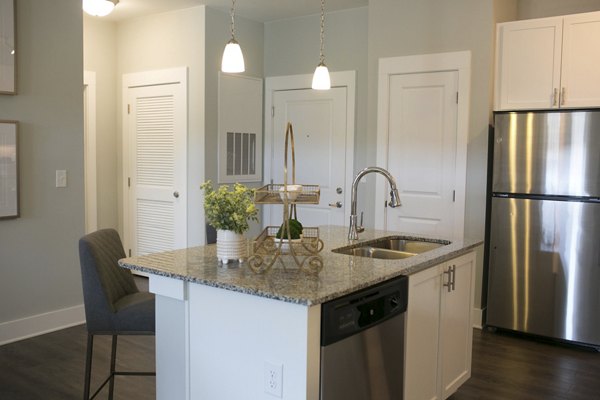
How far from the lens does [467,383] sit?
3.39m

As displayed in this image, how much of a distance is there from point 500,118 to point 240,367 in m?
3.05

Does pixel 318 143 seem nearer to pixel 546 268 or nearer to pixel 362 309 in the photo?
pixel 546 268

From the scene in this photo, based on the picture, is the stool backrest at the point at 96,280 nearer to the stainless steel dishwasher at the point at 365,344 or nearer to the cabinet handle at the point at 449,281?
the stainless steel dishwasher at the point at 365,344

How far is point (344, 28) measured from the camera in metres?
5.38

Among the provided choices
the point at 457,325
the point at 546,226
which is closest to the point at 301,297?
the point at 457,325

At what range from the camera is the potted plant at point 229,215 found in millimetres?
2303

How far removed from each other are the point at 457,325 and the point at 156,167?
12.4 ft

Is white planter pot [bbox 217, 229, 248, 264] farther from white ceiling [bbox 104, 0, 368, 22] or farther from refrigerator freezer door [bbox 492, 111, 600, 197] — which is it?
white ceiling [bbox 104, 0, 368, 22]

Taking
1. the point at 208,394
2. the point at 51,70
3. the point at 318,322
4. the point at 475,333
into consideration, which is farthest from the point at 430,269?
the point at 51,70

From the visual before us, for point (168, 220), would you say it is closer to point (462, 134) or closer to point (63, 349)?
point (63, 349)

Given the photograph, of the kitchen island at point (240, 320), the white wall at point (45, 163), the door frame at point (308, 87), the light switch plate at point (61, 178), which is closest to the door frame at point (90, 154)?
the white wall at point (45, 163)

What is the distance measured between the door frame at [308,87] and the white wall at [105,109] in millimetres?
1662

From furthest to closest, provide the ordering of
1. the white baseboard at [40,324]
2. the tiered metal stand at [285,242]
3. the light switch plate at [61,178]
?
1. the light switch plate at [61,178]
2. the white baseboard at [40,324]
3. the tiered metal stand at [285,242]

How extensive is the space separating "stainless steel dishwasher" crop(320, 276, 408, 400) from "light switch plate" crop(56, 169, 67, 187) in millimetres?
2956
